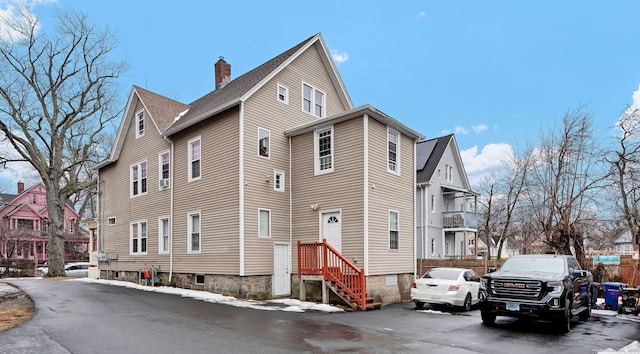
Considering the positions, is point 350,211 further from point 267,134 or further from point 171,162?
point 171,162

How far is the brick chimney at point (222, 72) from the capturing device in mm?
23492

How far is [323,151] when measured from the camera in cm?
1644

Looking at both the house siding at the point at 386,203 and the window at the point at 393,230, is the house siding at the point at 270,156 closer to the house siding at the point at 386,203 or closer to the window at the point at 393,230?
the house siding at the point at 386,203

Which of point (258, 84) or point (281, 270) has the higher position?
point (258, 84)

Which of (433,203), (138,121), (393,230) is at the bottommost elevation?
(393,230)

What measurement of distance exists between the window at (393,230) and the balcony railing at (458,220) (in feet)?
42.1

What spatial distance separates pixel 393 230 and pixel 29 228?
151 feet

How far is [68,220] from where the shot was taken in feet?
176

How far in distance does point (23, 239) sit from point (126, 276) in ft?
98.9

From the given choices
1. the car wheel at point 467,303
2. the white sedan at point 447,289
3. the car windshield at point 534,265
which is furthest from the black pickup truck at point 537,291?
the car wheel at point 467,303

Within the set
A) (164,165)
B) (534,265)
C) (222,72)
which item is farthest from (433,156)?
(534,265)

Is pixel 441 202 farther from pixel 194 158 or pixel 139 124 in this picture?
pixel 139 124

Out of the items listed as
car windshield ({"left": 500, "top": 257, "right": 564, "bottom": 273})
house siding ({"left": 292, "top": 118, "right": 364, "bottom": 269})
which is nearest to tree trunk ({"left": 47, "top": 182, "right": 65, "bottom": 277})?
house siding ({"left": 292, "top": 118, "right": 364, "bottom": 269})

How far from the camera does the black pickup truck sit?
31.4 feet
